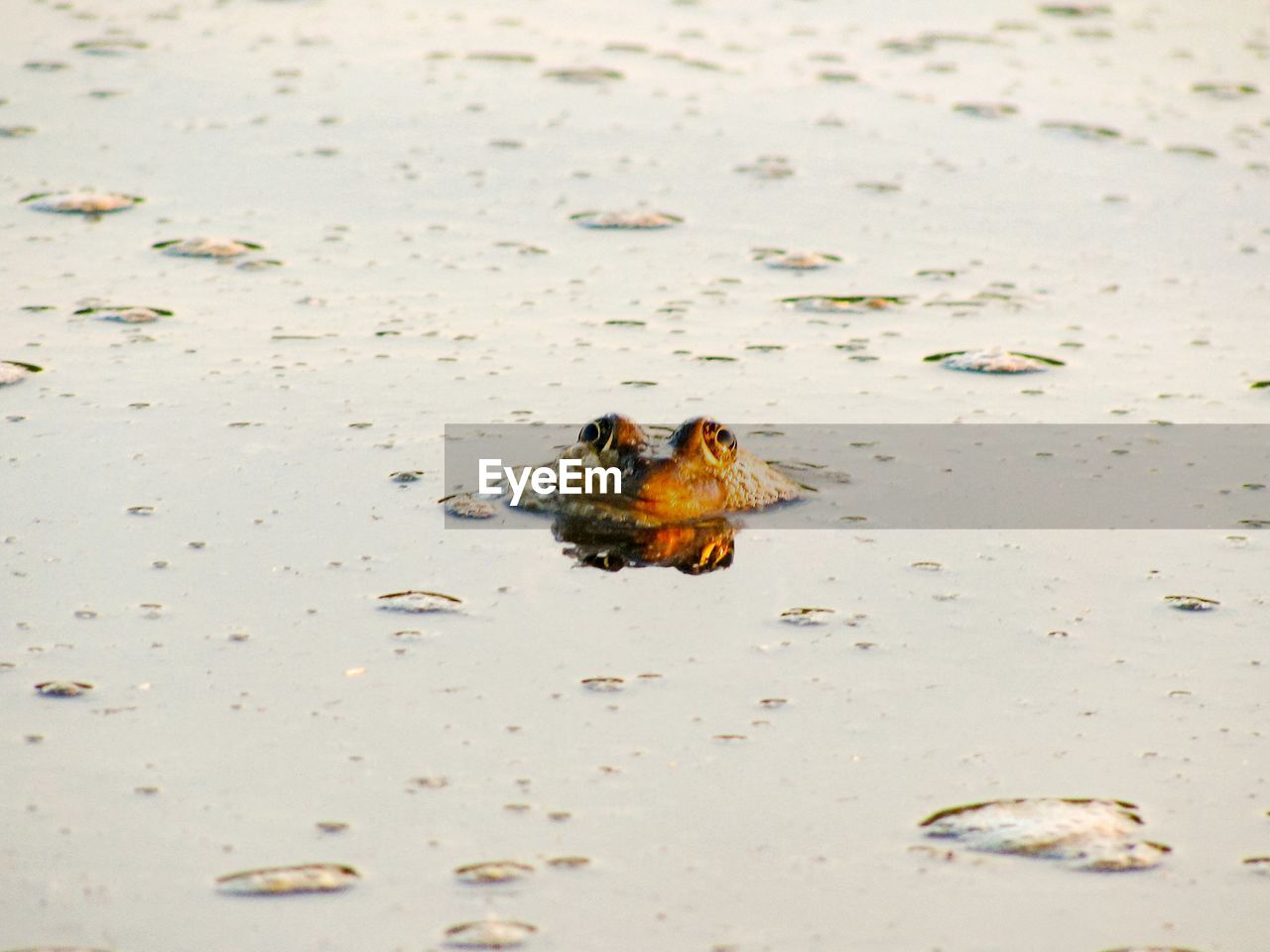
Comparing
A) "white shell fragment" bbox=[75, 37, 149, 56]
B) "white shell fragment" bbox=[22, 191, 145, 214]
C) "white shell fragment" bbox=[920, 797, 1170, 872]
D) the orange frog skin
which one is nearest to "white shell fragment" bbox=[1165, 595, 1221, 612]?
"white shell fragment" bbox=[920, 797, 1170, 872]

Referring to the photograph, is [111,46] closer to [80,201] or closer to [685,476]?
[80,201]

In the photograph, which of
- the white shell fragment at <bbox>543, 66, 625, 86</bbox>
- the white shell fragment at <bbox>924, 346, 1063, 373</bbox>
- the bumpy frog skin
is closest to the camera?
the bumpy frog skin

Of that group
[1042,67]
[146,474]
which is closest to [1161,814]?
[146,474]

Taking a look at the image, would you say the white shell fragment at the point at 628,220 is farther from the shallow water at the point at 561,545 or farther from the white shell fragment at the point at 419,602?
the white shell fragment at the point at 419,602

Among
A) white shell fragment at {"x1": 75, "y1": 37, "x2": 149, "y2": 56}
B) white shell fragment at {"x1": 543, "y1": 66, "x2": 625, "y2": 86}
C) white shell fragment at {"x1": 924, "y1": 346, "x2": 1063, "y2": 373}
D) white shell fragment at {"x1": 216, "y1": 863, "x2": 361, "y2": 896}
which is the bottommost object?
white shell fragment at {"x1": 216, "y1": 863, "x2": 361, "y2": 896}

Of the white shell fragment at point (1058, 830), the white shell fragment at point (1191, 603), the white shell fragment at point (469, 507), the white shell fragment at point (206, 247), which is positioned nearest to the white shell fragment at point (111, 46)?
the white shell fragment at point (206, 247)

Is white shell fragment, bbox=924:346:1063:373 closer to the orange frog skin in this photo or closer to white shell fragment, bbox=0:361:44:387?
the orange frog skin

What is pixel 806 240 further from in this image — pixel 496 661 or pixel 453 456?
pixel 496 661
